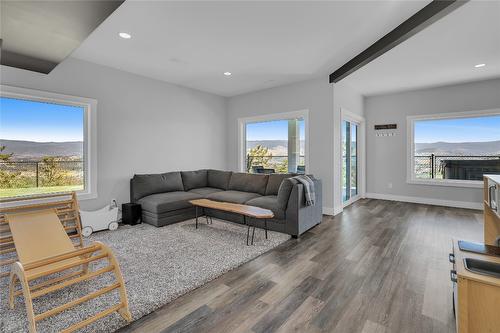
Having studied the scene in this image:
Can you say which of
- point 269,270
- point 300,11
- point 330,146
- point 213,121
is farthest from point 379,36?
point 213,121

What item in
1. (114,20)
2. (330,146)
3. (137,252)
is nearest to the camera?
(114,20)

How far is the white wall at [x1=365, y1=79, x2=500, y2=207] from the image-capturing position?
5141mm

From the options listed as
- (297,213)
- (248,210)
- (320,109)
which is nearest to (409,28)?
(320,109)

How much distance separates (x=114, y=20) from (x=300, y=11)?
2.07 meters

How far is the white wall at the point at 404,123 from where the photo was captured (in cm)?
514

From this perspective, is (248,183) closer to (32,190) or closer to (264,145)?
(264,145)

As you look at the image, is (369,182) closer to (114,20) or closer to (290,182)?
(290,182)

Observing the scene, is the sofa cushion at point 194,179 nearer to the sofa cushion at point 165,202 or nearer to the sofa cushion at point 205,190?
the sofa cushion at point 205,190

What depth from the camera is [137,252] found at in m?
3.00

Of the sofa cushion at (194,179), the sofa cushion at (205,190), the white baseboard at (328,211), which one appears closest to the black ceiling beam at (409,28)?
the white baseboard at (328,211)

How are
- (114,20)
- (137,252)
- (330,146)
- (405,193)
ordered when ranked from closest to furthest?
(114,20) < (137,252) < (330,146) < (405,193)

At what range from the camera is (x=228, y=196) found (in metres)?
4.42

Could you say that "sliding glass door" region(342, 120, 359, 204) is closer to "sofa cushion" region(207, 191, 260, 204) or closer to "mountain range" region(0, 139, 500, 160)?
"mountain range" region(0, 139, 500, 160)


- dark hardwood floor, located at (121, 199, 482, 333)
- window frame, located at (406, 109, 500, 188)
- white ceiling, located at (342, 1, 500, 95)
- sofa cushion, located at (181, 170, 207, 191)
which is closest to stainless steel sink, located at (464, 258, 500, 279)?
dark hardwood floor, located at (121, 199, 482, 333)
